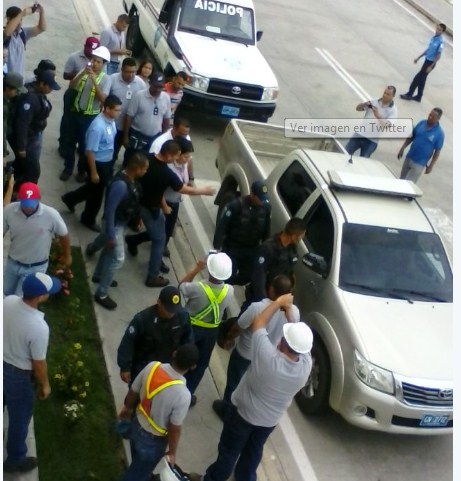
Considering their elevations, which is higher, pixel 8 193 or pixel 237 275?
pixel 8 193

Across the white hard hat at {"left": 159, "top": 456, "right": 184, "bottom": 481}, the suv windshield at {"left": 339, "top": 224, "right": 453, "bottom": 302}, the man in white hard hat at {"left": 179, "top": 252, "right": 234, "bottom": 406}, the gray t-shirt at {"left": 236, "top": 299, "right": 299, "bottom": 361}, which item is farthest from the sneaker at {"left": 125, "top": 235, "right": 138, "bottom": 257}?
the white hard hat at {"left": 159, "top": 456, "right": 184, "bottom": 481}

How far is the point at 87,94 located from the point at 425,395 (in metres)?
5.21

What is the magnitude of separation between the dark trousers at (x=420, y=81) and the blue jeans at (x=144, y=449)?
43.3 ft

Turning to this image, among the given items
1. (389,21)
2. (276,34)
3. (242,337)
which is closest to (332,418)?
(242,337)

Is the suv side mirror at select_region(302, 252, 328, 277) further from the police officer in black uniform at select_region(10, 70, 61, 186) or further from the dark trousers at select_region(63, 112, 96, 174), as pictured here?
the dark trousers at select_region(63, 112, 96, 174)

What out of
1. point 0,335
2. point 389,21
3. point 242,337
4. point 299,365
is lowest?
point 389,21

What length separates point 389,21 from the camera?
23.3 metres

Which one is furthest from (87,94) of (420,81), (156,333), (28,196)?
(420,81)

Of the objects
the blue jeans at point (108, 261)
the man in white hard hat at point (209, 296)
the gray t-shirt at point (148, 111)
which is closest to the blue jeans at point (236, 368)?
the man in white hard hat at point (209, 296)

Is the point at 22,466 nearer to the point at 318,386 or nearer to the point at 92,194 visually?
the point at 318,386

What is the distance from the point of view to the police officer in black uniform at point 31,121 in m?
8.05

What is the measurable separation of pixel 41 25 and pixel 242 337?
20.5 ft

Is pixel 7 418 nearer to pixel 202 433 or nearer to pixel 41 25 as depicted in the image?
pixel 202 433

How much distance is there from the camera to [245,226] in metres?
7.99
